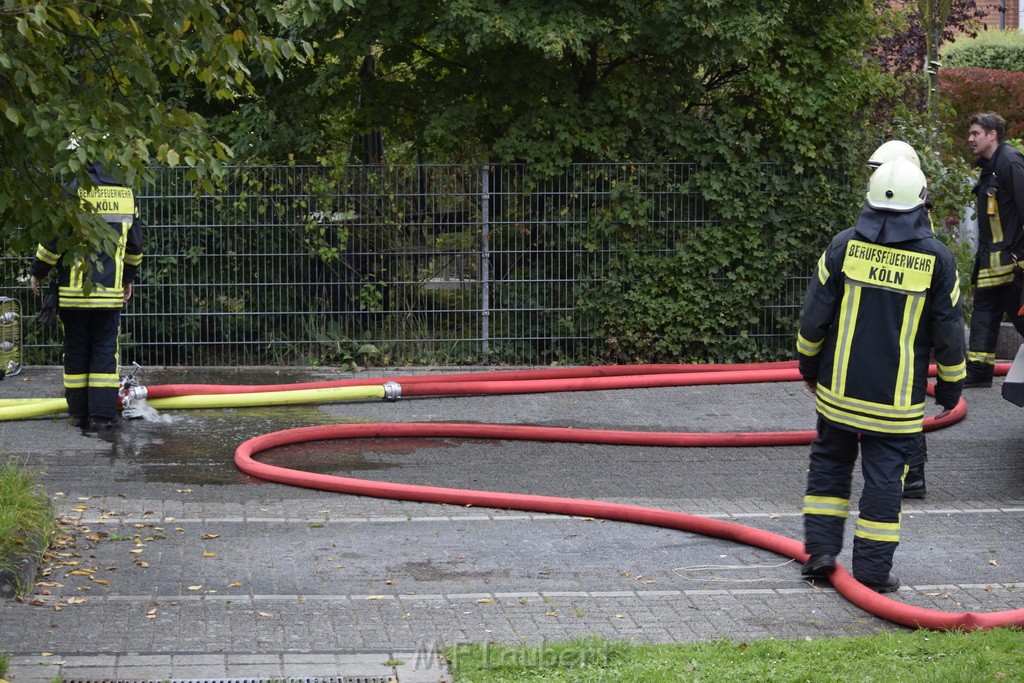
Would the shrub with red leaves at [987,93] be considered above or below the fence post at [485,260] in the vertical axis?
above

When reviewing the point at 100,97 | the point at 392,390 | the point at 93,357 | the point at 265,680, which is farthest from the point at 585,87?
the point at 265,680

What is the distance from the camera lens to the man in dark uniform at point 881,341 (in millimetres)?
5562

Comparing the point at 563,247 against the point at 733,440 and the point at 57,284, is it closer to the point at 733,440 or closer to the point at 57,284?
the point at 733,440

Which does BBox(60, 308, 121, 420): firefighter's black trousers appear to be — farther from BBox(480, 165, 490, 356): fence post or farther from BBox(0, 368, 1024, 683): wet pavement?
BBox(480, 165, 490, 356): fence post

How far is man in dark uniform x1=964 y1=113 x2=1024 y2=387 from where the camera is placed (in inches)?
356

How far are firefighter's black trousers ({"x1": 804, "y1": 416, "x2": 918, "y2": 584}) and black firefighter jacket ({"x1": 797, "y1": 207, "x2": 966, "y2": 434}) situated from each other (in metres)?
0.12

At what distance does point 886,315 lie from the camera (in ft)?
18.4

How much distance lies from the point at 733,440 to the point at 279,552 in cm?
381

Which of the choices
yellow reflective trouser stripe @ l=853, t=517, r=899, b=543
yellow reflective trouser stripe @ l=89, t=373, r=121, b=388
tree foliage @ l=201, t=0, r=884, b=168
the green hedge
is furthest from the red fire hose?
the green hedge

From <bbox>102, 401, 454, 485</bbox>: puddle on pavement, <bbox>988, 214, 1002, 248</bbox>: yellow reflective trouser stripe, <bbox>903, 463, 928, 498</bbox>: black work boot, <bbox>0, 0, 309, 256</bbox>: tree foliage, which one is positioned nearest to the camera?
<bbox>0, 0, 309, 256</bbox>: tree foliage

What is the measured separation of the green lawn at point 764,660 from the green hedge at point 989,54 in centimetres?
2232

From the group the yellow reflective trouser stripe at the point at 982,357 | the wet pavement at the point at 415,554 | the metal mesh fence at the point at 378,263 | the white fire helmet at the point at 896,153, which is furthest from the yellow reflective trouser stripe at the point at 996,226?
the white fire helmet at the point at 896,153

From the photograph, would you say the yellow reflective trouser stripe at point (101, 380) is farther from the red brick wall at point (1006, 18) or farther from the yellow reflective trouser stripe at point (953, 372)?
the red brick wall at point (1006, 18)

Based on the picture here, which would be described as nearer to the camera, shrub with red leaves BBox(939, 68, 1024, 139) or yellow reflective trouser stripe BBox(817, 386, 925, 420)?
yellow reflective trouser stripe BBox(817, 386, 925, 420)
